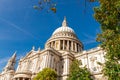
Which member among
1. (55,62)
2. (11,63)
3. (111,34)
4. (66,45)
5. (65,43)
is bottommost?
(55,62)

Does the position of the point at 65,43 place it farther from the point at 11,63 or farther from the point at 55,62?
the point at 11,63

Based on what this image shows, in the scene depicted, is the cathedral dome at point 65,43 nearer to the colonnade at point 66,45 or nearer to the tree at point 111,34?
the colonnade at point 66,45

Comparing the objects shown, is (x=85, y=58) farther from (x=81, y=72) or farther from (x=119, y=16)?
(x=119, y=16)

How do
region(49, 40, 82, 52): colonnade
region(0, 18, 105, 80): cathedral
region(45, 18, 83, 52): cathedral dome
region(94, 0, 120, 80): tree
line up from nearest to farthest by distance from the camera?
1. region(94, 0, 120, 80): tree
2. region(0, 18, 105, 80): cathedral
3. region(49, 40, 82, 52): colonnade
4. region(45, 18, 83, 52): cathedral dome

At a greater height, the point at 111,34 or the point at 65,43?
the point at 65,43

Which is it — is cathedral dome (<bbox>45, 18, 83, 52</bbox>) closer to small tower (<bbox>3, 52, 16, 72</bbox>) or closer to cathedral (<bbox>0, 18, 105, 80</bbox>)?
cathedral (<bbox>0, 18, 105, 80</bbox>)

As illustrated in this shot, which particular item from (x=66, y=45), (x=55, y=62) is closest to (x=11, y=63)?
(x=66, y=45)

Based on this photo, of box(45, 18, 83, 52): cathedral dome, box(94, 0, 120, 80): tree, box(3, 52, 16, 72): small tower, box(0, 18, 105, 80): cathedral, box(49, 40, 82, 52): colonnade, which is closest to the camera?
box(94, 0, 120, 80): tree

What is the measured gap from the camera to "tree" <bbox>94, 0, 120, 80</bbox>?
14.3 m

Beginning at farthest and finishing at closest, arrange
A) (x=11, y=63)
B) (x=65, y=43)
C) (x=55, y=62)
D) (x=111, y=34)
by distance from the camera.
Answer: (x=11, y=63) → (x=65, y=43) → (x=55, y=62) → (x=111, y=34)

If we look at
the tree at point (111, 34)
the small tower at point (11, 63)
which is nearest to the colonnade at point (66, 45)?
the small tower at point (11, 63)

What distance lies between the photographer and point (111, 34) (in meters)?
15.2

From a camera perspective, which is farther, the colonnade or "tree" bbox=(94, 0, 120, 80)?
A: the colonnade

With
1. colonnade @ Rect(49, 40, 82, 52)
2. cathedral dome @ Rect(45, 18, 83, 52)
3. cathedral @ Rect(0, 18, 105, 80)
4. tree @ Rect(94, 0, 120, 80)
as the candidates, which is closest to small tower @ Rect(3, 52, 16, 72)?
cathedral @ Rect(0, 18, 105, 80)
